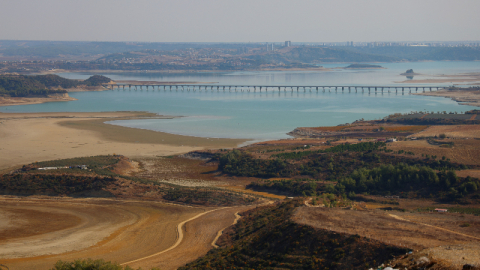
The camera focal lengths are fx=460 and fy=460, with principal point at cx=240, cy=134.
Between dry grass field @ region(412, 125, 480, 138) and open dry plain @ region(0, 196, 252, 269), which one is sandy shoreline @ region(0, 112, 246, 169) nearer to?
open dry plain @ region(0, 196, 252, 269)

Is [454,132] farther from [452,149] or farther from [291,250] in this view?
[291,250]

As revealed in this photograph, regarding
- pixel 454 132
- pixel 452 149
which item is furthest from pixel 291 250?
pixel 454 132

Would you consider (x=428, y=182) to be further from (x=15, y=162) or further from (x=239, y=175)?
(x=15, y=162)

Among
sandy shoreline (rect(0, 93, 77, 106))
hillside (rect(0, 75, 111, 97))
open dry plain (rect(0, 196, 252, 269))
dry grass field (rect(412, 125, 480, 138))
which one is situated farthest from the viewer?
hillside (rect(0, 75, 111, 97))

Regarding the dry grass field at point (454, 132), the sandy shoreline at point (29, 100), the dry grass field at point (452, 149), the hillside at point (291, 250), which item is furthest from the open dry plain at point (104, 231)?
the sandy shoreline at point (29, 100)

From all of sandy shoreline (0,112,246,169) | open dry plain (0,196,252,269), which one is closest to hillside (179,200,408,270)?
open dry plain (0,196,252,269)

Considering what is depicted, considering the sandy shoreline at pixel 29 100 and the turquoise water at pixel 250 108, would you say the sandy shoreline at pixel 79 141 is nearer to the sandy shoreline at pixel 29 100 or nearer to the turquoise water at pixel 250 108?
the turquoise water at pixel 250 108
